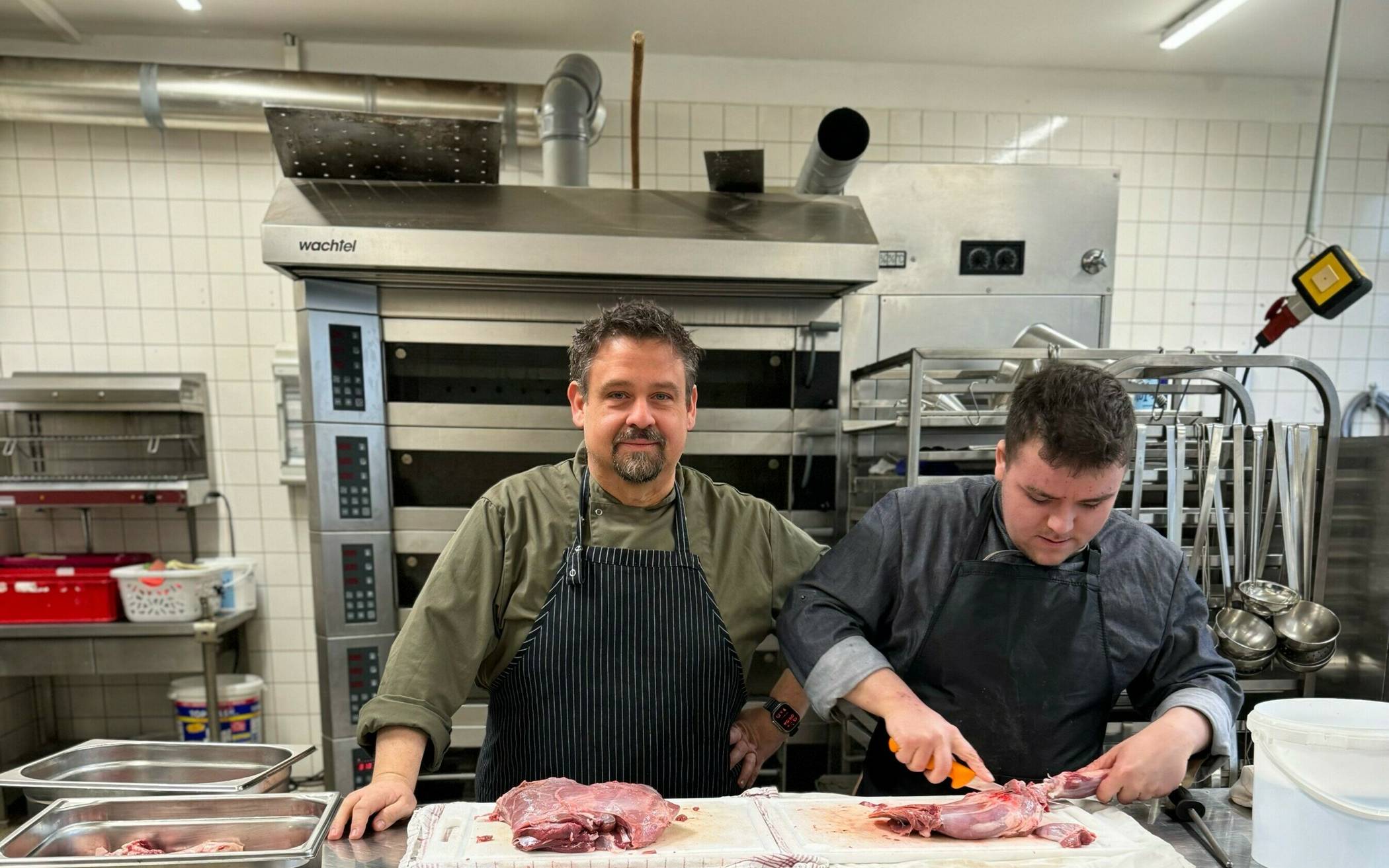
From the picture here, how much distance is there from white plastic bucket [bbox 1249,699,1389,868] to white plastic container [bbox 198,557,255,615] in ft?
11.8

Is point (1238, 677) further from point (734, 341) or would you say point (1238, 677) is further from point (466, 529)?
point (466, 529)

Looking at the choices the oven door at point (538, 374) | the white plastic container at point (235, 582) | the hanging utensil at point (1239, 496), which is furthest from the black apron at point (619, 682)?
the white plastic container at point (235, 582)

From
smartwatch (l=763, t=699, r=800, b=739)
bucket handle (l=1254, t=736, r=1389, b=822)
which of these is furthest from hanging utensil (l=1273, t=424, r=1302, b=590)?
smartwatch (l=763, t=699, r=800, b=739)

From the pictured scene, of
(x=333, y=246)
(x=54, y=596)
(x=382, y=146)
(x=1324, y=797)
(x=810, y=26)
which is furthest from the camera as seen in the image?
(x=810, y=26)

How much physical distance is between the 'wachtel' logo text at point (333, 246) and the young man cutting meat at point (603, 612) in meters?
1.10

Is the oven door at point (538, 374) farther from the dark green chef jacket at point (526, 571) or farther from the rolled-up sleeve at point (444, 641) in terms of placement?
the rolled-up sleeve at point (444, 641)

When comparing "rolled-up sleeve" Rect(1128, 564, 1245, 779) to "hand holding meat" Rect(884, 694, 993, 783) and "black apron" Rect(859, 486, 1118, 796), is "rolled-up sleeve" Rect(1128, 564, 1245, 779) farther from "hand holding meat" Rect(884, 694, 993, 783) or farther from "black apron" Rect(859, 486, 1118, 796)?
"hand holding meat" Rect(884, 694, 993, 783)

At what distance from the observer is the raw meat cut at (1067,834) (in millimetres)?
1170

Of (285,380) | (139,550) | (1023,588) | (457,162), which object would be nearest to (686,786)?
(1023,588)

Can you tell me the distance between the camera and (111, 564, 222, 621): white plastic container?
3.02 m

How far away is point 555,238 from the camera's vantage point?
7.63 feet

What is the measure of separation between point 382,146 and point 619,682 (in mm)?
1880

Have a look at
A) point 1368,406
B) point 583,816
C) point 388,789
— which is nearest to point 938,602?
point 583,816

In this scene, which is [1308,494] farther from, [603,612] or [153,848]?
[153,848]
